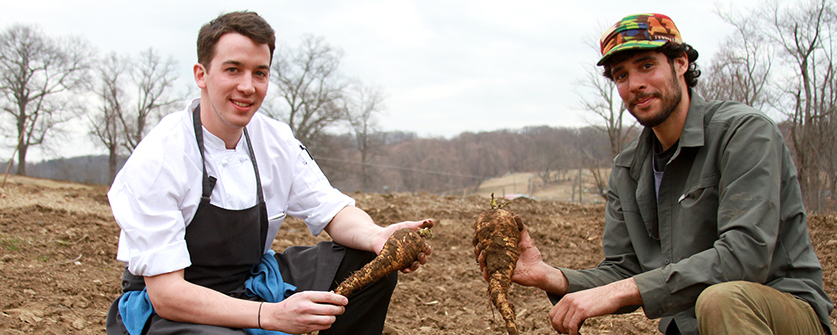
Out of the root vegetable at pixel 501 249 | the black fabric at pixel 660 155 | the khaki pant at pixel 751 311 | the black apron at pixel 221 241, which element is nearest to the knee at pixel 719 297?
the khaki pant at pixel 751 311

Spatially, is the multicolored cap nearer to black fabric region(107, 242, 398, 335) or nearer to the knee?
the knee

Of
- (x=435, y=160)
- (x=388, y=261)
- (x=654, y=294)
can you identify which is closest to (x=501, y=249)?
(x=388, y=261)

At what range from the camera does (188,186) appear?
6.10ft

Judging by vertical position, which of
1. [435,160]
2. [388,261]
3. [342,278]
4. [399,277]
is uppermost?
[435,160]

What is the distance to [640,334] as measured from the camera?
2.80m

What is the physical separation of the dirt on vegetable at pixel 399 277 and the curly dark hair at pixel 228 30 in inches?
61.4

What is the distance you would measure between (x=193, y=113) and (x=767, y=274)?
7.56 ft

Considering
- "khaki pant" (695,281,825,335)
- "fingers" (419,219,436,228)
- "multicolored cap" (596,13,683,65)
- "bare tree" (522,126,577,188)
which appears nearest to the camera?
"khaki pant" (695,281,825,335)

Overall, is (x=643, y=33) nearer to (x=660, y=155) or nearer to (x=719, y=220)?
(x=660, y=155)

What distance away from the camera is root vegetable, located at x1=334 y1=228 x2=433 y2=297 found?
2092 millimetres

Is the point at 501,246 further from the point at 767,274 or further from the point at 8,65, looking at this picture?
the point at 8,65

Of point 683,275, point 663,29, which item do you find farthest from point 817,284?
point 663,29

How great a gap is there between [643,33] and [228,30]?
1717 mm

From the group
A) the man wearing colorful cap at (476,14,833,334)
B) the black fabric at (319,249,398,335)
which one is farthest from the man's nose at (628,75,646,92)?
the black fabric at (319,249,398,335)
